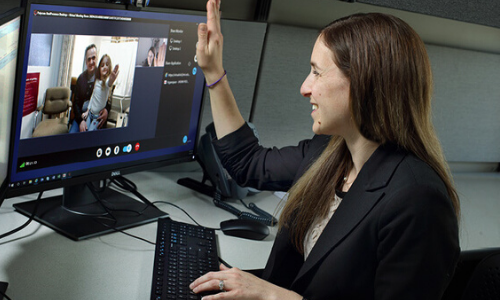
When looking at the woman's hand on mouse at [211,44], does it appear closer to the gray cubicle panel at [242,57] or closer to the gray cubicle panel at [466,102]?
the gray cubicle panel at [242,57]

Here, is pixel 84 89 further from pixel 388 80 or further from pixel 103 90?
pixel 388 80

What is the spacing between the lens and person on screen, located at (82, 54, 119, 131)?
1082 mm

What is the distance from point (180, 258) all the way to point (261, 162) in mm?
280

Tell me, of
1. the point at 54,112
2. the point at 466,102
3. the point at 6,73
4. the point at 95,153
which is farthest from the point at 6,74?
the point at 466,102

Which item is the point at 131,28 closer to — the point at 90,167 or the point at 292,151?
the point at 90,167

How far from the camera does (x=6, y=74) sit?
2.82 ft

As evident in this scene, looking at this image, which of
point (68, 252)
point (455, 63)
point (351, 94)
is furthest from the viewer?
point (455, 63)

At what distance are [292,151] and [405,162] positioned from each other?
0.32 m

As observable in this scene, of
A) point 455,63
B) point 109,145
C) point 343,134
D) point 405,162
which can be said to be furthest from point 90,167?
point 455,63

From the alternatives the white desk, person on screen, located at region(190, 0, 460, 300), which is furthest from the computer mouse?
person on screen, located at region(190, 0, 460, 300)

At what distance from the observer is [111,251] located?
1.06 metres

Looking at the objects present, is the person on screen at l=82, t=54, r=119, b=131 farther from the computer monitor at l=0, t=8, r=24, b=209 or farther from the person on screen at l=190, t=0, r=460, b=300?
the person on screen at l=190, t=0, r=460, b=300

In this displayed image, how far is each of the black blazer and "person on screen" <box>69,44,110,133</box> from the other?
527 mm

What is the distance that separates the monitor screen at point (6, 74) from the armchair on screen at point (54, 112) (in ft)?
0.26
